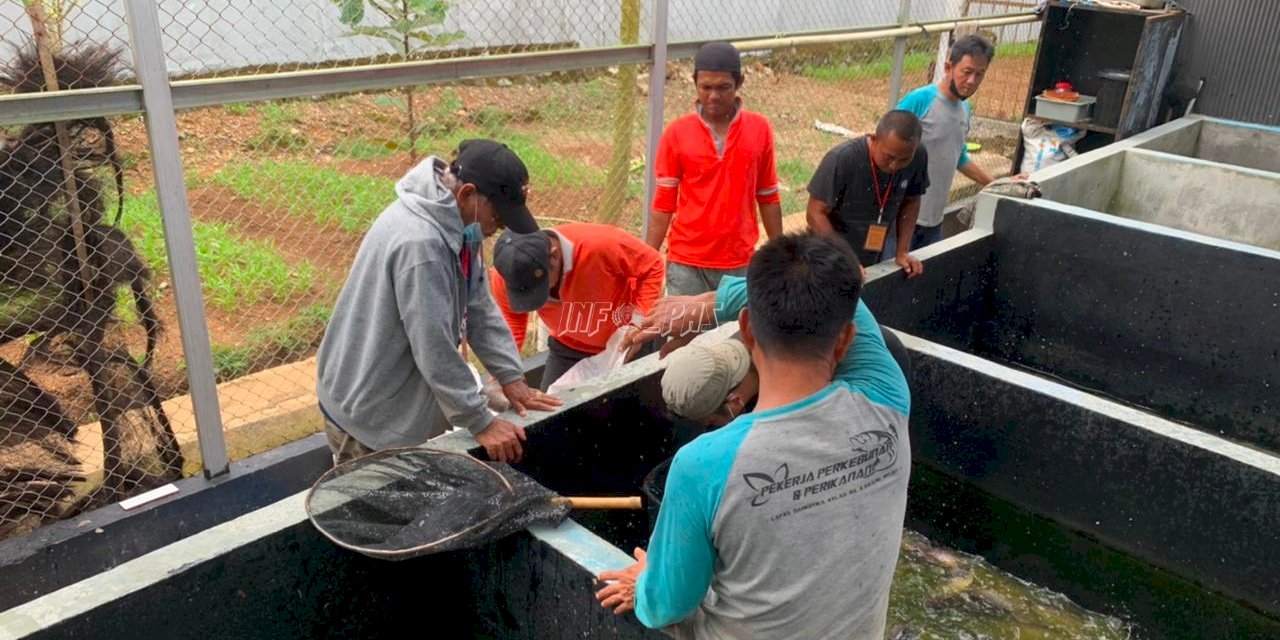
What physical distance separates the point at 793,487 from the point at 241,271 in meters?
5.11

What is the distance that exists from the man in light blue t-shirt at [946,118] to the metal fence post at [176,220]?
3.54 meters

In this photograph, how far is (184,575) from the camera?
95.0 inches

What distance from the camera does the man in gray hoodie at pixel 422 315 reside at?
287cm

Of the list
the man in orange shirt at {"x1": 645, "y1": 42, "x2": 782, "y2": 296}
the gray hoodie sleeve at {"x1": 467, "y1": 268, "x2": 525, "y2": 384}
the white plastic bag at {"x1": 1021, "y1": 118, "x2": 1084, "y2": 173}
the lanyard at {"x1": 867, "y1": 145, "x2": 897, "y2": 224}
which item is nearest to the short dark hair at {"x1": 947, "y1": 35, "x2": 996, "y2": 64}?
the lanyard at {"x1": 867, "y1": 145, "x2": 897, "y2": 224}

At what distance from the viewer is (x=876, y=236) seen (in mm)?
5000

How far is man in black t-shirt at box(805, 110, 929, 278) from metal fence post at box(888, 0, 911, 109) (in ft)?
7.42

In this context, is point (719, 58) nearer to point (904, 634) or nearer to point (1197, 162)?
point (904, 634)

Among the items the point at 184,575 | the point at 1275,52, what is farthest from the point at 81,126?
the point at 1275,52

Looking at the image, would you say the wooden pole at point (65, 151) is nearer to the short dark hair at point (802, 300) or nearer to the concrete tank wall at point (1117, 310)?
the short dark hair at point (802, 300)

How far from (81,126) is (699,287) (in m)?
3.01

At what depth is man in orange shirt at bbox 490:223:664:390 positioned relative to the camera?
12.9 ft

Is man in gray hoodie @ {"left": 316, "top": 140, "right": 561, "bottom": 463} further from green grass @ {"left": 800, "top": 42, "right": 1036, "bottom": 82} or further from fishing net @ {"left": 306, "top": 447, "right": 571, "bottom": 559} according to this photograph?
green grass @ {"left": 800, "top": 42, "right": 1036, "bottom": 82}

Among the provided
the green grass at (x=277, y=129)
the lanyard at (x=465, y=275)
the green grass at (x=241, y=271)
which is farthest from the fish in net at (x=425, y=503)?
the green grass at (x=277, y=129)

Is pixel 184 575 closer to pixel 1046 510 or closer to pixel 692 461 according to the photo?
pixel 692 461
